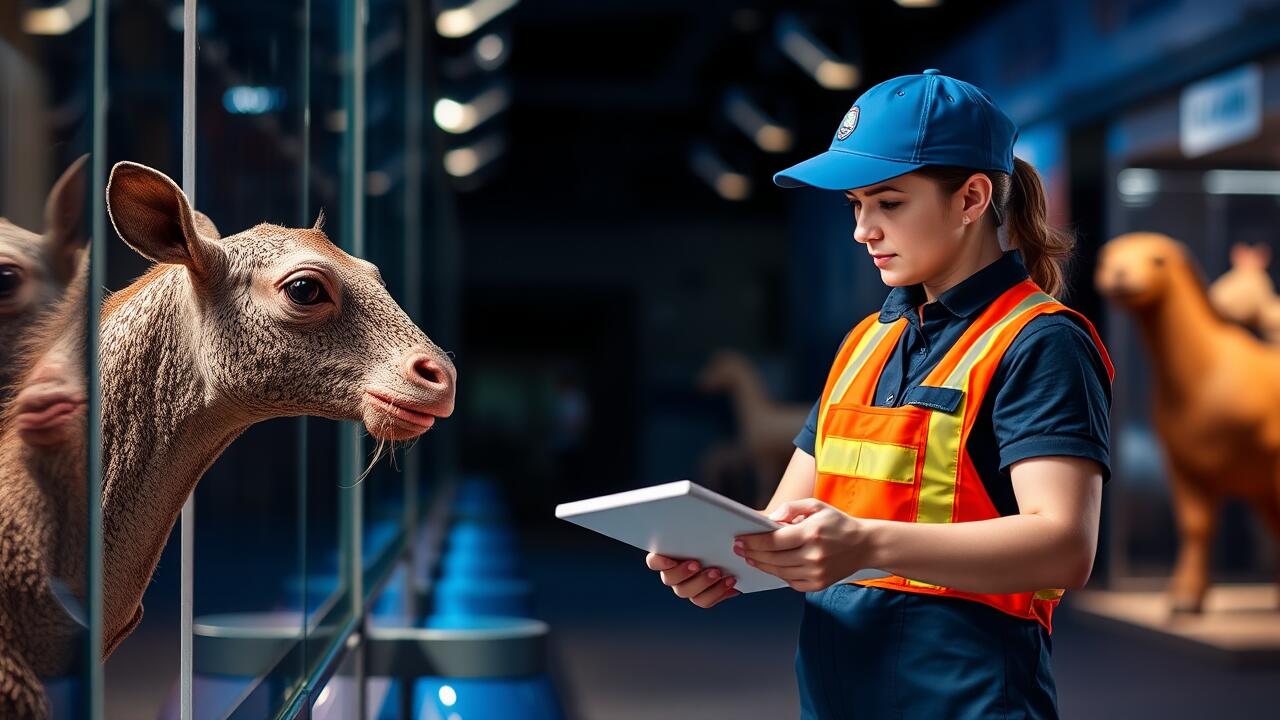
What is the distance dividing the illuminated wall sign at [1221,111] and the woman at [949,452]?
5245 mm

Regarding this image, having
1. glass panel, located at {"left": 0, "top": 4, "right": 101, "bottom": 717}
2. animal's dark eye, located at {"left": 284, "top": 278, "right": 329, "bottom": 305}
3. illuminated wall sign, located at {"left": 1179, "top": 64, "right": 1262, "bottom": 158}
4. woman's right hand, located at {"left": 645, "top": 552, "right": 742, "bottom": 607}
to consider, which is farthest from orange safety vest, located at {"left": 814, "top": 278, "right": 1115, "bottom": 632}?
illuminated wall sign, located at {"left": 1179, "top": 64, "right": 1262, "bottom": 158}

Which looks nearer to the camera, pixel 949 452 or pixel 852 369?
pixel 949 452

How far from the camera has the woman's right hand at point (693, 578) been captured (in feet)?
4.49

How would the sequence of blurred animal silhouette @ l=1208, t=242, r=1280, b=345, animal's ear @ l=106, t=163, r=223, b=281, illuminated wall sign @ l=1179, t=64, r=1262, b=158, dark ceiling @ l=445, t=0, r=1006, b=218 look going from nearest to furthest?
animal's ear @ l=106, t=163, r=223, b=281
illuminated wall sign @ l=1179, t=64, r=1262, b=158
blurred animal silhouette @ l=1208, t=242, r=1280, b=345
dark ceiling @ l=445, t=0, r=1006, b=218

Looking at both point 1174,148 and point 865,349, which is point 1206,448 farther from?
point 865,349

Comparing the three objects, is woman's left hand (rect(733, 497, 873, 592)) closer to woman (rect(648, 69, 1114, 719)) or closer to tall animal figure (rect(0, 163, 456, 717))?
woman (rect(648, 69, 1114, 719))

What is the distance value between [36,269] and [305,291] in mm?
423

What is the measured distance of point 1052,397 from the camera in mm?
1285

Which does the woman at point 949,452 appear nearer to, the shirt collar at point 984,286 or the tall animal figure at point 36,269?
the shirt collar at point 984,286

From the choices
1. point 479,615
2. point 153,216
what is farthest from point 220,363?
point 479,615

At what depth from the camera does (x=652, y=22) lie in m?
10.2

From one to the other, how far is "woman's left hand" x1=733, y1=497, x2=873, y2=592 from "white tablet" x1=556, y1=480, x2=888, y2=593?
1 centimetres

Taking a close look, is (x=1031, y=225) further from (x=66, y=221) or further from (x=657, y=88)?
(x=657, y=88)

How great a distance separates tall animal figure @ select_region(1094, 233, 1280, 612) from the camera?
5.71m
